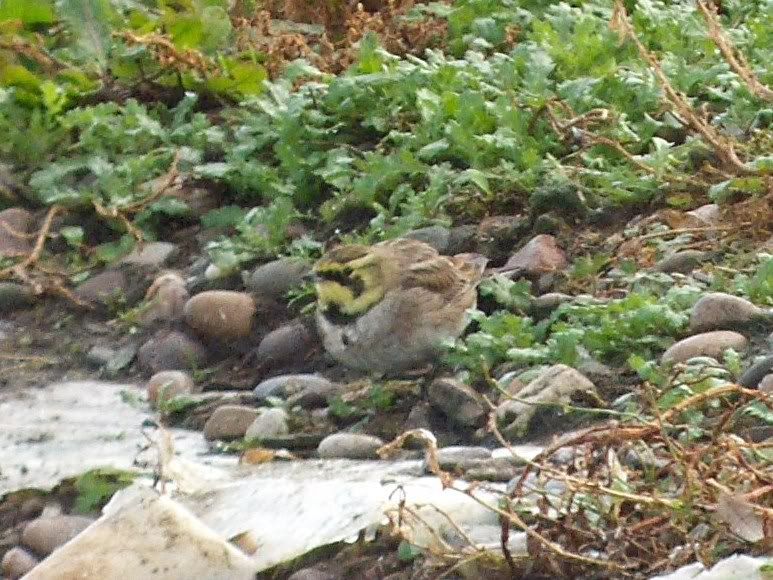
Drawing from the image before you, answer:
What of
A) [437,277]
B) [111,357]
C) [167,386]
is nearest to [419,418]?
[437,277]

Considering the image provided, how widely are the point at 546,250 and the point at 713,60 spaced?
59.3 inches

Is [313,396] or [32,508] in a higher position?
[32,508]

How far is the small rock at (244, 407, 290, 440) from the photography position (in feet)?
16.0

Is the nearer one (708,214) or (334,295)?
(334,295)

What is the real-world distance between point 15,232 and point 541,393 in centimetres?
268

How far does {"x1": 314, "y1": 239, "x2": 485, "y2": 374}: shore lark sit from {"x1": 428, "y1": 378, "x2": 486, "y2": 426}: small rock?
1.05 ft

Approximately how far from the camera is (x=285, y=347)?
217 inches

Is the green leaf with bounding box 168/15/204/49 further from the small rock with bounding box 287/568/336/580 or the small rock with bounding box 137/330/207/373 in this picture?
the small rock with bounding box 287/568/336/580

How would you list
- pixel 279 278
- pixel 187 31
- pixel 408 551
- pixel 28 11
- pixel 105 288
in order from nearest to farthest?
pixel 408 551
pixel 279 278
pixel 105 288
pixel 187 31
pixel 28 11

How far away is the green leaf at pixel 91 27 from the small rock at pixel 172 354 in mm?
2087

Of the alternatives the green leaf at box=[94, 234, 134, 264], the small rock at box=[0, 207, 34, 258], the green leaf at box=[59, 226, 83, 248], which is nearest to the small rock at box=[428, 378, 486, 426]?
the green leaf at box=[94, 234, 134, 264]

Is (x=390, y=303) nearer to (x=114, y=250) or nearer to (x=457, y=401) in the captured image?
(x=457, y=401)

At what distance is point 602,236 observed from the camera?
5.62 m

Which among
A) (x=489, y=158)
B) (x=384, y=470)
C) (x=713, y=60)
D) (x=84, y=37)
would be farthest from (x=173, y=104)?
(x=384, y=470)
